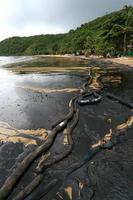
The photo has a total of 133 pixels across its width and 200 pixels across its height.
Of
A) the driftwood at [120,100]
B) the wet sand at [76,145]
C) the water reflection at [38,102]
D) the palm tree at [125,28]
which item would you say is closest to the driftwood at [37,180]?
the wet sand at [76,145]

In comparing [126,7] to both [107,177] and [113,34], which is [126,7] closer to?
[113,34]

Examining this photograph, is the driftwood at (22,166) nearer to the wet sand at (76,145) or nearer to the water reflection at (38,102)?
the wet sand at (76,145)

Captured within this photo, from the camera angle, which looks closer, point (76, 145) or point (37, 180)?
point (37, 180)

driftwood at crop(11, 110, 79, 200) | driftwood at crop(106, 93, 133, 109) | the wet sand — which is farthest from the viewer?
driftwood at crop(106, 93, 133, 109)

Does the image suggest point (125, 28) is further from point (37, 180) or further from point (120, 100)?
point (37, 180)

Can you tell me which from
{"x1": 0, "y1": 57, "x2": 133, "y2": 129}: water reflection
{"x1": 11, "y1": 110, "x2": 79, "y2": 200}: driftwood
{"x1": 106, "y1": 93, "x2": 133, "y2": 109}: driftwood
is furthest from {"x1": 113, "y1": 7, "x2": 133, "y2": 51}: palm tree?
{"x1": 11, "y1": 110, "x2": 79, "y2": 200}: driftwood

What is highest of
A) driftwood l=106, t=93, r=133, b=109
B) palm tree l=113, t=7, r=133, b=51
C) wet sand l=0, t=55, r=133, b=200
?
palm tree l=113, t=7, r=133, b=51

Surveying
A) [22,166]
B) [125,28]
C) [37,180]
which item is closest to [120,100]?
[22,166]

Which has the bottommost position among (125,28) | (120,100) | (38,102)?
(38,102)

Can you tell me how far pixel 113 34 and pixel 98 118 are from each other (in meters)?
77.7

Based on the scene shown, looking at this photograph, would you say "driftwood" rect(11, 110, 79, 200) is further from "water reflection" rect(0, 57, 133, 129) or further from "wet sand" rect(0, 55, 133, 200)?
"water reflection" rect(0, 57, 133, 129)

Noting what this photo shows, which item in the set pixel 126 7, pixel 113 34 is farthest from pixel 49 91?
pixel 126 7

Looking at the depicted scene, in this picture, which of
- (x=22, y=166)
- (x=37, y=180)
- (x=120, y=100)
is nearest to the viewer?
(x=37, y=180)

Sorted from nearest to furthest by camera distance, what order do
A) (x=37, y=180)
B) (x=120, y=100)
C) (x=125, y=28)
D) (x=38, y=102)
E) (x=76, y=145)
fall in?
(x=37, y=180) < (x=76, y=145) < (x=120, y=100) < (x=38, y=102) < (x=125, y=28)
